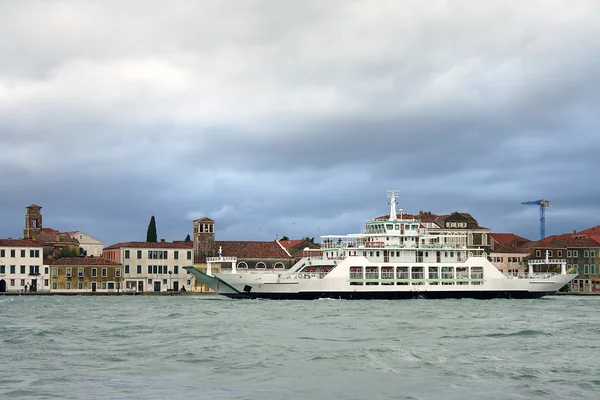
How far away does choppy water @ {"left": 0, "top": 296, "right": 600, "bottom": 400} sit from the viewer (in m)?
19.0

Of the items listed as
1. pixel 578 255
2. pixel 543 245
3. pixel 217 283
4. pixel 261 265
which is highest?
pixel 543 245

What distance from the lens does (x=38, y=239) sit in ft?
303

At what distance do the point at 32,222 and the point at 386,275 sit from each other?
47225 mm

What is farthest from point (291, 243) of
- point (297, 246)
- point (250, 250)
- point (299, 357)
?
point (299, 357)

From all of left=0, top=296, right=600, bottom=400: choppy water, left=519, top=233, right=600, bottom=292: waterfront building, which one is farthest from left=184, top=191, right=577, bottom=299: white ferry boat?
left=519, top=233, right=600, bottom=292: waterfront building

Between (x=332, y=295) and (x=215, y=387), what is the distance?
41.6m

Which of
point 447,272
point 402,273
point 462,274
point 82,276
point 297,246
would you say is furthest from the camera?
point 297,246

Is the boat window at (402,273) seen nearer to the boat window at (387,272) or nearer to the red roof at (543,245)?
the boat window at (387,272)

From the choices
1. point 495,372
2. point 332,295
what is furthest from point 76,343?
point 332,295

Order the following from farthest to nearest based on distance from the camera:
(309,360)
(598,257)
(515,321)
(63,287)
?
1. (598,257)
2. (63,287)
3. (515,321)
4. (309,360)

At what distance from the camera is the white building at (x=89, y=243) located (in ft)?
335

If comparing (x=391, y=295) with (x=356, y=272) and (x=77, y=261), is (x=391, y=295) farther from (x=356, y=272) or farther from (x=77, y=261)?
(x=77, y=261)

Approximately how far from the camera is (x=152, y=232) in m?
96.5

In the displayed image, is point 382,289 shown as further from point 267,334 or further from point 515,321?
point 267,334
